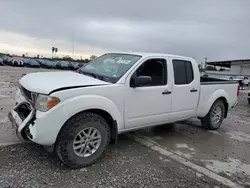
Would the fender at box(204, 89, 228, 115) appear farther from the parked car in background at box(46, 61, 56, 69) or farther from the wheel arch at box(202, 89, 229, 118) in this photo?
the parked car in background at box(46, 61, 56, 69)

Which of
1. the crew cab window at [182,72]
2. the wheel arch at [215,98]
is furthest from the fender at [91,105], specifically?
the wheel arch at [215,98]

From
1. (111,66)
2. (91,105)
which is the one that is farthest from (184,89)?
(91,105)

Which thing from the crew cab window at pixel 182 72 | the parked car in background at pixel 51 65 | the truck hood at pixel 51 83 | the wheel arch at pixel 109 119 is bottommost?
the wheel arch at pixel 109 119

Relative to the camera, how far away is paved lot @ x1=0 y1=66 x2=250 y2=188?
11.7 feet

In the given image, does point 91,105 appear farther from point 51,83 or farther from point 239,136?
point 239,136

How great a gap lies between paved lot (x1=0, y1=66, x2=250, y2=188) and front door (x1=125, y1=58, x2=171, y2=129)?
0.60 metres

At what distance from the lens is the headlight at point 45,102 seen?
3.53m

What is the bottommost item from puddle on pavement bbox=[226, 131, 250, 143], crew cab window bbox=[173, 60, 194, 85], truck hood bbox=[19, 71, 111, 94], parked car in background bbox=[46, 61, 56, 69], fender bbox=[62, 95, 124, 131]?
puddle on pavement bbox=[226, 131, 250, 143]

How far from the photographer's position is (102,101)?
4.02 metres

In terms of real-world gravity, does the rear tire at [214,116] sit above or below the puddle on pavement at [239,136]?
above

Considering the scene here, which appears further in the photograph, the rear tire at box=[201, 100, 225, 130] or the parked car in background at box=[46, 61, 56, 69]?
the parked car in background at box=[46, 61, 56, 69]

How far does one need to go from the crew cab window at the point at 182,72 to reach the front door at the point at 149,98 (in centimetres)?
32

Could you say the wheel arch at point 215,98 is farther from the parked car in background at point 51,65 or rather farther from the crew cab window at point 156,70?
the parked car in background at point 51,65

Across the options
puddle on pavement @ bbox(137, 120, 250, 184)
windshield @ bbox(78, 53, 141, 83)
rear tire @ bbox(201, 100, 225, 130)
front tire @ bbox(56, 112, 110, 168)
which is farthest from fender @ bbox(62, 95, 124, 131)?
rear tire @ bbox(201, 100, 225, 130)
